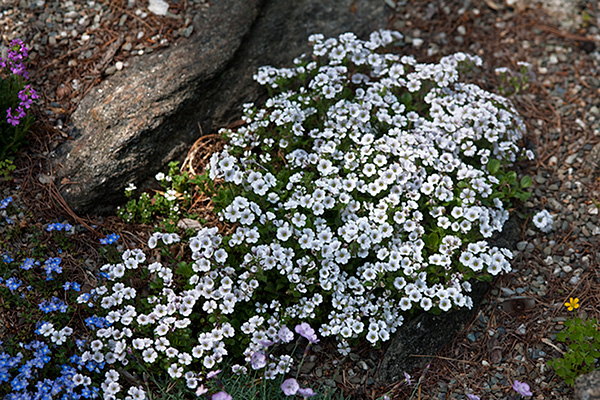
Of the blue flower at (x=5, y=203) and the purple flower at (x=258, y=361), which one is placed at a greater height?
the blue flower at (x=5, y=203)

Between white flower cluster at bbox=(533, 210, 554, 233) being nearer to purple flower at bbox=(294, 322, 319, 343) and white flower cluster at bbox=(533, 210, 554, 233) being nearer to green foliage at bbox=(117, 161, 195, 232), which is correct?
purple flower at bbox=(294, 322, 319, 343)

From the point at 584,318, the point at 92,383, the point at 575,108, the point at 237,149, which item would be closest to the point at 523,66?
the point at 575,108

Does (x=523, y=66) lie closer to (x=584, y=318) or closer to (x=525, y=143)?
(x=525, y=143)

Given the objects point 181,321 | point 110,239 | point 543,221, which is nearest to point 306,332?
point 181,321

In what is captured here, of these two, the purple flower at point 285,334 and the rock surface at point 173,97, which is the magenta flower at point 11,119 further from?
the purple flower at point 285,334

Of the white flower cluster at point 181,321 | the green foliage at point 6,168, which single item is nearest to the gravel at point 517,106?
the green foliage at point 6,168

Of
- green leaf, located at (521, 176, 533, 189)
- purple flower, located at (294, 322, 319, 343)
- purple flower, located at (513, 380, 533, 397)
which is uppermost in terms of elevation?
→ purple flower, located at (294, 322, 319, 343)

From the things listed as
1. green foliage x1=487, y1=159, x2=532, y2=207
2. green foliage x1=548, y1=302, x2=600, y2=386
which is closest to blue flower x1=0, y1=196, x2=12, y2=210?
green foliage x1=487, y1=159, x2=532, y2=207
